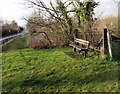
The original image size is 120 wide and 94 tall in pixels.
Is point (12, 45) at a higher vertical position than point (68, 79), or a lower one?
lower

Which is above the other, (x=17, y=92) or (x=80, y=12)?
(x=80, y=12)

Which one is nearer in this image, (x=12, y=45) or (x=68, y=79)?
(x=68, y=79)

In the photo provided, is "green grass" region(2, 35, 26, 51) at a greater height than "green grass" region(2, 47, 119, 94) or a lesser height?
lesser

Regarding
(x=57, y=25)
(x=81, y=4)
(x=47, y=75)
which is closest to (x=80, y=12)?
(x=81, y=4)

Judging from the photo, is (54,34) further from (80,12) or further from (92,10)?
(92,10)

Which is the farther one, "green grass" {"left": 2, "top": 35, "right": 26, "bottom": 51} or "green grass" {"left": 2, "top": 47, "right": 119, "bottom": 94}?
"green grass" {"left": 2, "top": 35, "right": 26, "bottom": 51}

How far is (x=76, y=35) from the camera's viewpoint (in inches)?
451

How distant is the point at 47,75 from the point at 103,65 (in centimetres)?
238

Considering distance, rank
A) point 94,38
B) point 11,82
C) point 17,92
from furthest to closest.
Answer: point 94,38
point 11,82
point 17,92

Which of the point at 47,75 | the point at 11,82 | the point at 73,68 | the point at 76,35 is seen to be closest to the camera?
the point at 11,82

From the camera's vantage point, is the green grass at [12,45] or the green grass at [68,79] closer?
the green grass at [68,79]

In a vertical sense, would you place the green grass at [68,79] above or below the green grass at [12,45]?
above

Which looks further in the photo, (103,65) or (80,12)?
(80,12)

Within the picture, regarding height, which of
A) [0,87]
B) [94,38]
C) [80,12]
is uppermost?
[80,12]
